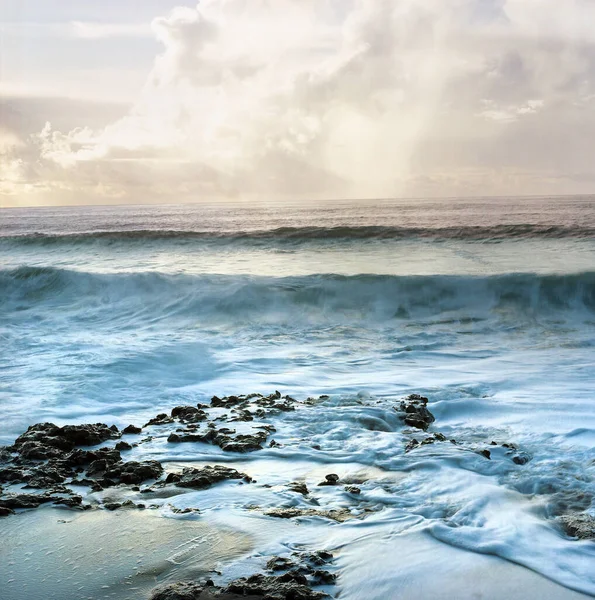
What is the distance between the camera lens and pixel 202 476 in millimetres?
4074

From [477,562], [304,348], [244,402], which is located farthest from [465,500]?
[304,348]

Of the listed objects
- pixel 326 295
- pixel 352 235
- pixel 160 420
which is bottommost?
pixel 160 420

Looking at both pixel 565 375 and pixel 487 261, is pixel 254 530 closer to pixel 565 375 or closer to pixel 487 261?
pixel 565 375

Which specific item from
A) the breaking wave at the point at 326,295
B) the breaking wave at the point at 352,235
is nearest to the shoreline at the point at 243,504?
the breaking wave at the point at 326,295

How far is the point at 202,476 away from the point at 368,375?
3547 mm

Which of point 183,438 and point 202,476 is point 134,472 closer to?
point 202,476

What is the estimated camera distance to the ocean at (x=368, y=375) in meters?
3.39

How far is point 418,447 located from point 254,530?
172cm

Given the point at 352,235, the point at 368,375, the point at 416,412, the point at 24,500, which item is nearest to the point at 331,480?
the point at 416,412

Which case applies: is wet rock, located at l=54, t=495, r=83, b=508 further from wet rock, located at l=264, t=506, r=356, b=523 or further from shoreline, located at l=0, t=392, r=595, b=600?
wet rock, located at l=264, t=506, r=356, b=523

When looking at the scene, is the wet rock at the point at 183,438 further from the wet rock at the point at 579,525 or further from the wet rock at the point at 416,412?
the wet rock at the point at 579,525

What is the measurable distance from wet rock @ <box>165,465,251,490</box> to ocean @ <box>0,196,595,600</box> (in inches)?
5.1

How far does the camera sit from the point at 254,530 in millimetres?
3383

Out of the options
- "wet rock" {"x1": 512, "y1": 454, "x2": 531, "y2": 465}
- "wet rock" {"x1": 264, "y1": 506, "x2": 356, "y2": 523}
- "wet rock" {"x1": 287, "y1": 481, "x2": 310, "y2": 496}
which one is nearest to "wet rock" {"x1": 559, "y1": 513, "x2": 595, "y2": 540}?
"wet rock" {"x1": 512, "y1": 454, "x2": 531, "y2": 465}
